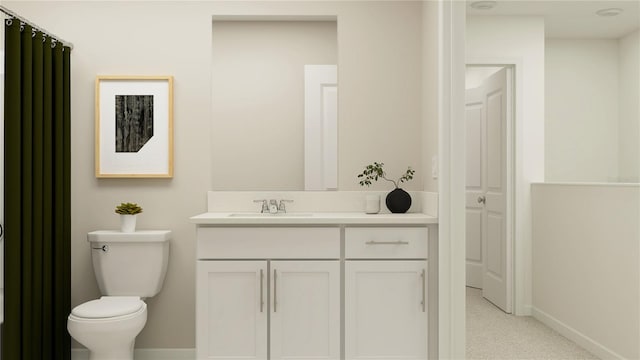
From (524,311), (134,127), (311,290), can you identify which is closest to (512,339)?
(524,311)

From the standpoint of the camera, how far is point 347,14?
296 centimetres

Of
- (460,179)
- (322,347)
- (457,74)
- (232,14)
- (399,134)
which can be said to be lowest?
(322,347)

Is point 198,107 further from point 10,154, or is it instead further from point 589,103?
point 589,103

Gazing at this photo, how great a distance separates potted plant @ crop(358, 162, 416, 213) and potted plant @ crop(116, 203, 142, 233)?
1.29 meters

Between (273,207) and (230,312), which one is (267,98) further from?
(230,312)

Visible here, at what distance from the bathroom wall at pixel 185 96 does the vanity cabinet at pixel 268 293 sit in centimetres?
54

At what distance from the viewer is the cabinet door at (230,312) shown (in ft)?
7.91

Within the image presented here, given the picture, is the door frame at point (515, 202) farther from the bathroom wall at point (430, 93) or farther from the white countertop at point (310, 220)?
the white countertop at point (310, 220)

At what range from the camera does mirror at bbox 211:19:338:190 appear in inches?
122

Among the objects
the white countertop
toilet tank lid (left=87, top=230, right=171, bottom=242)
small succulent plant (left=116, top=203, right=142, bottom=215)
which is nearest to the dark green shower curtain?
A: toilet tank lid (left=87, top=230, right=171, bottom=242)

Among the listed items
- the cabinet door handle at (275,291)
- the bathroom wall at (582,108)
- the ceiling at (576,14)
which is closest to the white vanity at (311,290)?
the cabinet door handle at (275,291)

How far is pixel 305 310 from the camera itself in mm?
2430

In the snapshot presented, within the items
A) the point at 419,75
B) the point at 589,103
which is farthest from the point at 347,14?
the point at 589,103

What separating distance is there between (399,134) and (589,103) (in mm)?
2814
